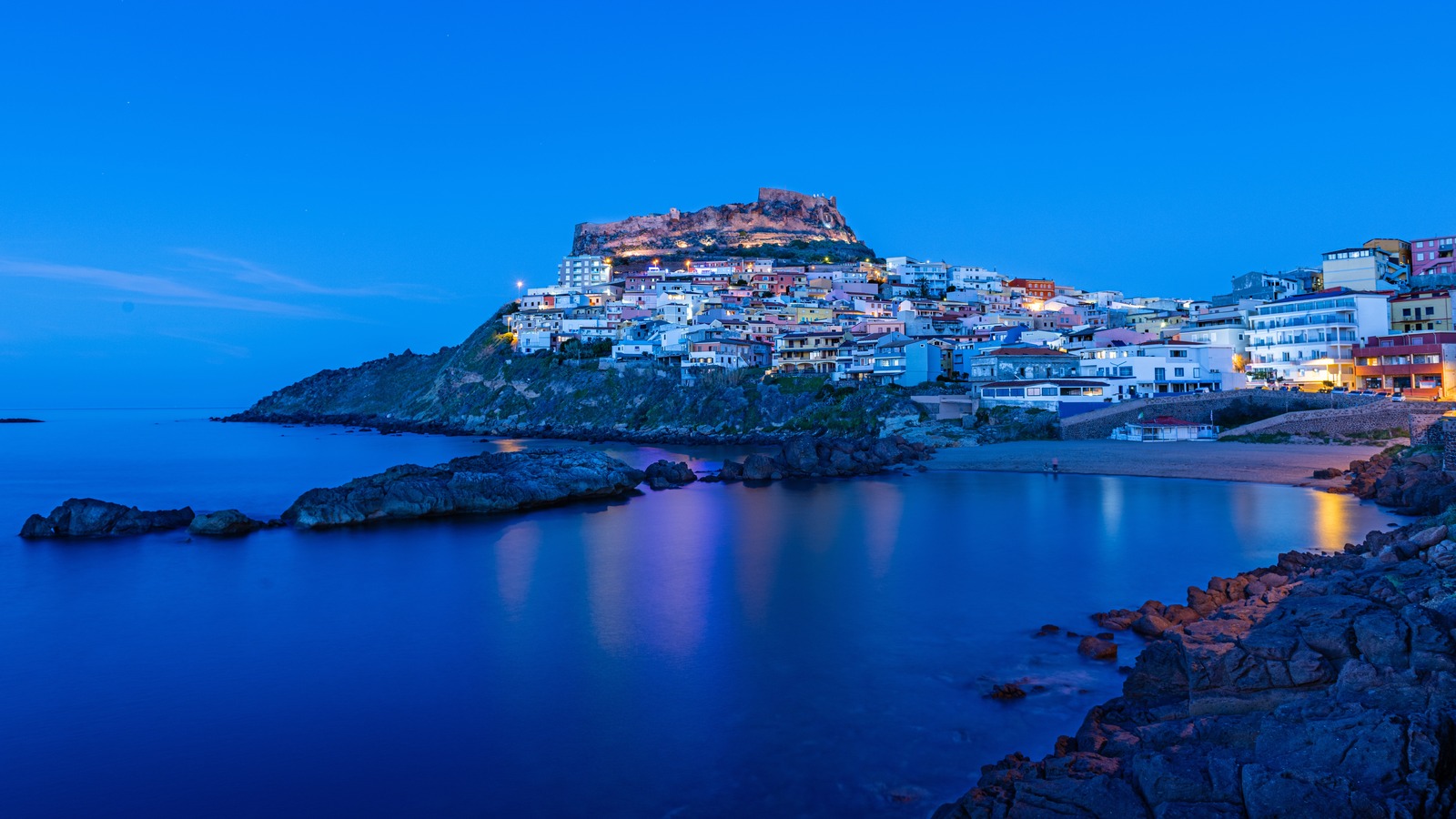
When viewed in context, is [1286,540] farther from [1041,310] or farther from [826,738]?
[1041,310]

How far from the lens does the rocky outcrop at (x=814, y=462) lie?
33.8m

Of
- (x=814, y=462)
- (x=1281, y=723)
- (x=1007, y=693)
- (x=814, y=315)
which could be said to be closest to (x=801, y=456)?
(x=814, y=462)

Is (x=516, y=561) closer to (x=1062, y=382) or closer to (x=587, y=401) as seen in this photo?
(x=1062, y=382)

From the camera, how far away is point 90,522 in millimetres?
23391

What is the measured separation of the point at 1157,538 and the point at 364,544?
64.8 ft

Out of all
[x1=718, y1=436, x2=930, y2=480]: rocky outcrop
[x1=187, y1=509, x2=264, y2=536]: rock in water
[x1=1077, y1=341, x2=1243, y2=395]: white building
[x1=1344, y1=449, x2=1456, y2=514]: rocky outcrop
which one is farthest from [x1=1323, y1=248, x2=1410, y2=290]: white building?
[x1=187, y1=509, x2=264, y2=536]: rock in water

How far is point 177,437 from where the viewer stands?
242ft

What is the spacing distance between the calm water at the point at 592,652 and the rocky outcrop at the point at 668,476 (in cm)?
522

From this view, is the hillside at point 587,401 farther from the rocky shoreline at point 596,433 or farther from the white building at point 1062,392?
the white building at point 1062,392

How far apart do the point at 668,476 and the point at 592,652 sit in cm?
2011

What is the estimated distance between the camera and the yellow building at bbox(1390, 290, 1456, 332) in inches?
1756

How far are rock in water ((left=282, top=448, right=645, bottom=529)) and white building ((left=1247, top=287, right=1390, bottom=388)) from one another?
36722mm

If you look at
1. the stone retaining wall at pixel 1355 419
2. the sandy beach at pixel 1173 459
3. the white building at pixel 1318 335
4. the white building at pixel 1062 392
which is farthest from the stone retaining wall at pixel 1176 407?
the white building at pixel 1318 335

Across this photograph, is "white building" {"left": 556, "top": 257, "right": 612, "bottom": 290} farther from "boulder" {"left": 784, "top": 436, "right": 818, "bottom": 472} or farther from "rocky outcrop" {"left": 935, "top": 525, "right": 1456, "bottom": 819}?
"rocky outcrop" {"left": 935, "top": 525, "right": 1456, "bottom": 819}
